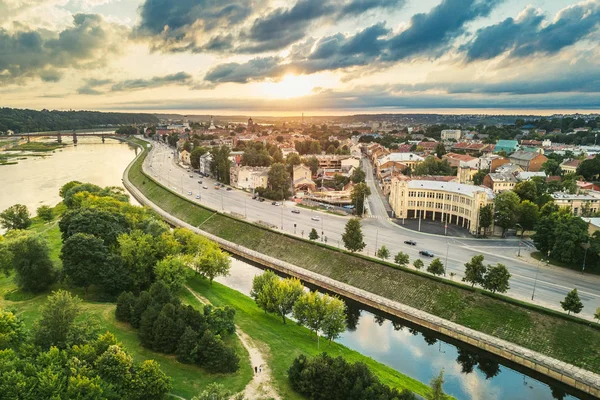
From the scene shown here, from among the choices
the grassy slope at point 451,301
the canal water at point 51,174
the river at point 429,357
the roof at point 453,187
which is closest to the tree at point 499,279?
the grassy slope at point 451,301

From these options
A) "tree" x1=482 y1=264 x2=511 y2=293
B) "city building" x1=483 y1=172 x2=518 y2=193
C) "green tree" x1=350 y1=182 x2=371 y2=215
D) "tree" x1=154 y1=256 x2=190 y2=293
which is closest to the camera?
"tree" x1=482 y1=264 x2=511 y2=293

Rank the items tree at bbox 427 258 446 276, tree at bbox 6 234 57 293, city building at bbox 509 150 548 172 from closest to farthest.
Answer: tree at bbox 6 234 57 293, tree at bbox 427 258 446 276, city building at bbox 509 150 548 172

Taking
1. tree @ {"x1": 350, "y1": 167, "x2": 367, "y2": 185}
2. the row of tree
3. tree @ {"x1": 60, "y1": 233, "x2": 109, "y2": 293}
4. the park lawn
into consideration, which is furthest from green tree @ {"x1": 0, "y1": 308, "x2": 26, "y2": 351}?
tree @ {"x1": 350, "y1": 167, "x2": 367, "y2": 185}

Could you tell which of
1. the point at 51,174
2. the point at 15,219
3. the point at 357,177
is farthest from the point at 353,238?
the point at 51,174

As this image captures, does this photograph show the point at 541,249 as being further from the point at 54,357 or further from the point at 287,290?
the point at 54,357

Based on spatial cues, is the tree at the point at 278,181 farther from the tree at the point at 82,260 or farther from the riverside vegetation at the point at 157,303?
the tree at the point at 82,260

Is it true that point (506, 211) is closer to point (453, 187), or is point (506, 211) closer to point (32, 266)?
point (453, 187)

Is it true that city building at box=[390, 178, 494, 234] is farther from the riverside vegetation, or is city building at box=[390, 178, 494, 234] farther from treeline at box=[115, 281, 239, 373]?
treeline at box=[115, 281, 239, 373]
